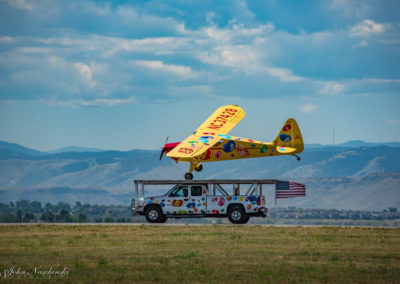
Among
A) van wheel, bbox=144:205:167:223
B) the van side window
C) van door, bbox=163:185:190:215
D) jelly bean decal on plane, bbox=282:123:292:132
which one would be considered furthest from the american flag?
jelly bean decal on plane, bbox=282:123:292:132

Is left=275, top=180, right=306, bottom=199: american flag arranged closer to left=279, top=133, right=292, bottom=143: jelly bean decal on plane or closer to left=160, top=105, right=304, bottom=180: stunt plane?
left=160, top=105, right=304, bottom=180: stunt plane

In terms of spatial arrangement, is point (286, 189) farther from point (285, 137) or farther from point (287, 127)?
point (287, 127)

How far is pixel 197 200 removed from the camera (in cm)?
3906

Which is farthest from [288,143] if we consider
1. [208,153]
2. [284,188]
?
[284,188]

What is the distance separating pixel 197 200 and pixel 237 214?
7.13 feet

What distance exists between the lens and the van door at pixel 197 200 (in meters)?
39.0

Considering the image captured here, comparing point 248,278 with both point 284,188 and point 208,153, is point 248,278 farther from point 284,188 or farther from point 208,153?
point 208,153

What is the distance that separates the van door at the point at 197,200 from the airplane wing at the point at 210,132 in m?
4.59

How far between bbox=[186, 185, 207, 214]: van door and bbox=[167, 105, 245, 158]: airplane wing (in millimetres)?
4594

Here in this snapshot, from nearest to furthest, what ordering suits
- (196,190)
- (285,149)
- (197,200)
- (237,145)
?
Answer: (197,200) → (196,190) → (285,149) → (237,145)

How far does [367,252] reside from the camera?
3009 cm

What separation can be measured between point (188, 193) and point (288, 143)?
1120 cm

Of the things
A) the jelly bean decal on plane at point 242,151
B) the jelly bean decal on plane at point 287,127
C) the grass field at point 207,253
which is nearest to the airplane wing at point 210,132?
the jelly bean decal on plane at point 242,151

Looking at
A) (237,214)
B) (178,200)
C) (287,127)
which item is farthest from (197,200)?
(287,127)
